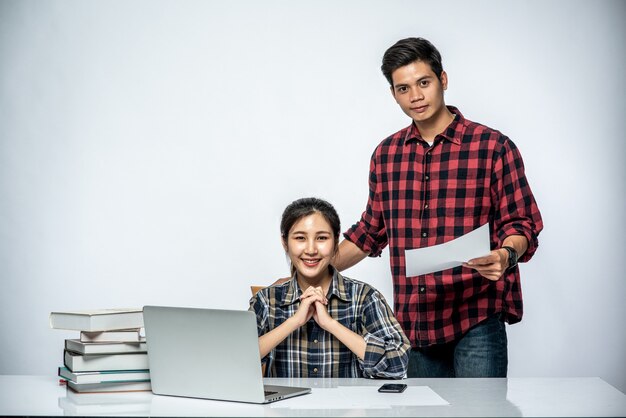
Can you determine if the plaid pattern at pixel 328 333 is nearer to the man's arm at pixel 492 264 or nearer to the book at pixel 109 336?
the man's arm at pixel 492 264

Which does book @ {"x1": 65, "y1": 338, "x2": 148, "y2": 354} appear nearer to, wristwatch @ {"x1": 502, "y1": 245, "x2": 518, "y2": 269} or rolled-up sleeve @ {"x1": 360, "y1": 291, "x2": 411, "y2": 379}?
rolled-up sleeve @ {"x1": 360, "y1": 291, "x2": 411, "y2": 379}

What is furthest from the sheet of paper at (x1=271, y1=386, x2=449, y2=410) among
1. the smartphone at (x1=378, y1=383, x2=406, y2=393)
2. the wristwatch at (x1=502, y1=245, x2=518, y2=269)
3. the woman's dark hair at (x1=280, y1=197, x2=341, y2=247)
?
the woman's dark hair at (x1=280, y1=197, x2=341, y2=247)

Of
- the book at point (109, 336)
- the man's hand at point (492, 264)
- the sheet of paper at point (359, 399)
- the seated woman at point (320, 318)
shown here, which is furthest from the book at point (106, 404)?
the man's hand at point (492, 264)

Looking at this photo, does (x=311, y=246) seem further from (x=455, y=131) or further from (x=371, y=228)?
(x=455, y=131)

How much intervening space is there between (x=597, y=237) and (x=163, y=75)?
2215 millimetres

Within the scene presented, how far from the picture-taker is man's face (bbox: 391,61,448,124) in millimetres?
2471

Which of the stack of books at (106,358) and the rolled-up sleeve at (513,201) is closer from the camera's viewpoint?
the stack of books at (106,358)

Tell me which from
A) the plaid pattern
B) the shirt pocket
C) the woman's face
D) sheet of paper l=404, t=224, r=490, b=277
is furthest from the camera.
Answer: the shirt pocket

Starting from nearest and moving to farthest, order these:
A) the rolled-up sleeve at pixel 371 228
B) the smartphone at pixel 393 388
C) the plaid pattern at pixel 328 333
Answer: the smartphone at pixel 393 388, the plaid pattern at pixel 328 333, the rolled-up sleeve at pixel 371 228

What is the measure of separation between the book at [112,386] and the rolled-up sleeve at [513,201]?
1.13 m

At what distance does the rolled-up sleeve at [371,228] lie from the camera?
271 cm

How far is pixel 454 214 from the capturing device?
97.3 inches

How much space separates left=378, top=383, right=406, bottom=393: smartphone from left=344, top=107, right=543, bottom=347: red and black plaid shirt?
0.57 meters

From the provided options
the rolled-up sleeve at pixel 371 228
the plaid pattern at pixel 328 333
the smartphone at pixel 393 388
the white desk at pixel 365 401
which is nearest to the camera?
the white desk at pixel 365 401
